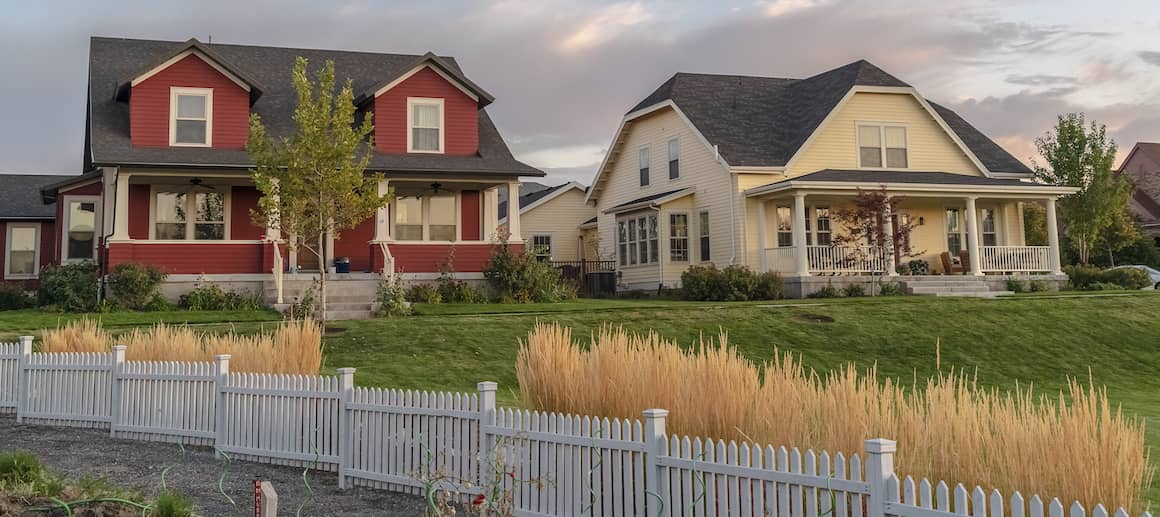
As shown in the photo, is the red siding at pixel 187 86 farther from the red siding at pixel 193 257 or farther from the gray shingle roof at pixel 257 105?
the red siding at pixel 193 257

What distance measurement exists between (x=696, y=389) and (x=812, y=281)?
20.2 meters

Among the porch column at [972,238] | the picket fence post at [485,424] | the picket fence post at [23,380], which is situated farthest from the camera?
the porch column at [972,238]

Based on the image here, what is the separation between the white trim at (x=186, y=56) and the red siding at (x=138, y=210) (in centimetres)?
263

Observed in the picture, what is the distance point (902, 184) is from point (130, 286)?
20543mm

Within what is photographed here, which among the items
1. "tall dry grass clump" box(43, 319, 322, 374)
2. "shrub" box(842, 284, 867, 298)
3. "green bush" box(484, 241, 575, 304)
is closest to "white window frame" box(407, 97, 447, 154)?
"green bush" box(484, 241, 575, 304)

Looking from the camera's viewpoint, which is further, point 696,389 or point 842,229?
point 842,229

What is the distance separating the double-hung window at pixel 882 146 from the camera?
30.5 metres

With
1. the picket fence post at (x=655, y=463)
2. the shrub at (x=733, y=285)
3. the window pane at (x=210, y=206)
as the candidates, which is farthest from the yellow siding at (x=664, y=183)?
the picket fence post at (x=655, y=463)

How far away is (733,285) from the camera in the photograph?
1009 inches

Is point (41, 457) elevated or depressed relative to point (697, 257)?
depressed

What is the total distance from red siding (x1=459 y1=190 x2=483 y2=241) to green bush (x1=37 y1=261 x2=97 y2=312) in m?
9.01

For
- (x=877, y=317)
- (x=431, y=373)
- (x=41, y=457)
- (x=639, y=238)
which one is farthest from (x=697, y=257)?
(x=41, y=457)

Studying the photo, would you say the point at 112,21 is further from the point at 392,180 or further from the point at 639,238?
the point at 639,238

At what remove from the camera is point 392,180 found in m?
24.5
